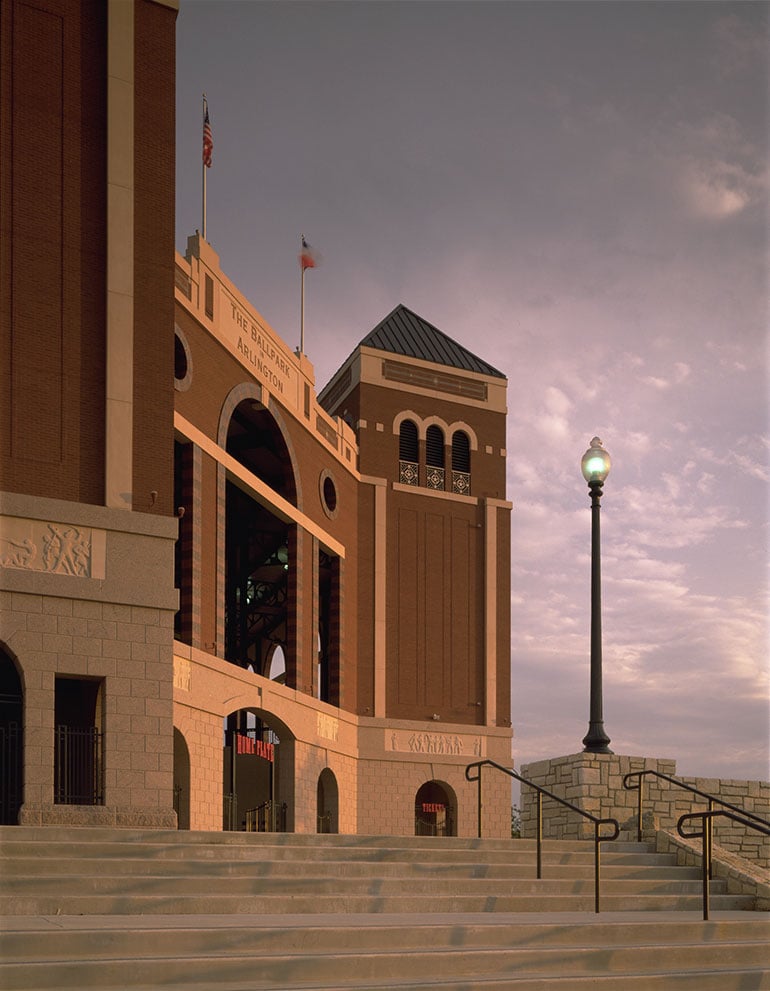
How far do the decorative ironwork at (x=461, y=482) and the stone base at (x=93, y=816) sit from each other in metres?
26.2

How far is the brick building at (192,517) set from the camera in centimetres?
1705

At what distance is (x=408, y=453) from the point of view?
42.0 m

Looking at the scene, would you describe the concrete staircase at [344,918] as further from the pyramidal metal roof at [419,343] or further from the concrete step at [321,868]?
the pyramidal metal roof at [419,343]

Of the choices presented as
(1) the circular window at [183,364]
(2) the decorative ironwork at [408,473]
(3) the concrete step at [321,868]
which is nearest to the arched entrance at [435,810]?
(2) the decorative ironwork at [408,473]

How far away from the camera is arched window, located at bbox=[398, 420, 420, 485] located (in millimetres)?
41531

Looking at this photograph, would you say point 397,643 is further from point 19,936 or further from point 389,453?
point 19,936

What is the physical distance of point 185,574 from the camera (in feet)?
92.0

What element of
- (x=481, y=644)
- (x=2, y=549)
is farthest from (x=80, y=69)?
(x=481, y=644)

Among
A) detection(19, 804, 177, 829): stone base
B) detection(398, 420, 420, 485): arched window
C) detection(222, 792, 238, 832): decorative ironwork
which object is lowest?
detection(222, 792, 238, 832): decorative ironwork

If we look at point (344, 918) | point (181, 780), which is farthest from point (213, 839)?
point (181, 780)

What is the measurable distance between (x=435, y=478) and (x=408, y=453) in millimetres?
1250

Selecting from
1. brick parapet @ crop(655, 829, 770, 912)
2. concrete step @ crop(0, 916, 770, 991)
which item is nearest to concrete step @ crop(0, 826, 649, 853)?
brick parapet @ crop(655, 829, 770, 912)

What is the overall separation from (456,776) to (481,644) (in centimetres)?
447

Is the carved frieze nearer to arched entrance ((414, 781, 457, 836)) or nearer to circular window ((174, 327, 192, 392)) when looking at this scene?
circular window ((174, 327, 192, 392))
